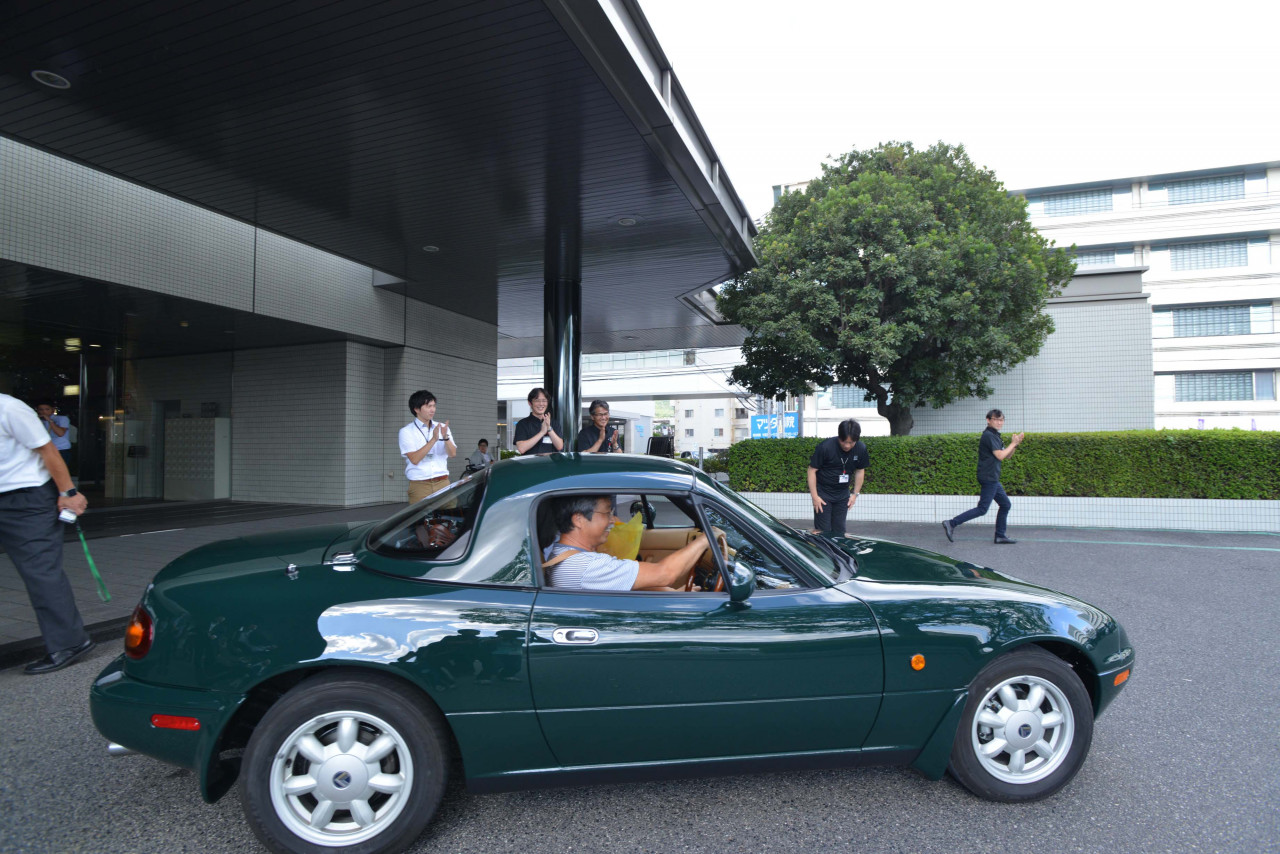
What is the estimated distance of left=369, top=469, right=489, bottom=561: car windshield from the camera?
244cm

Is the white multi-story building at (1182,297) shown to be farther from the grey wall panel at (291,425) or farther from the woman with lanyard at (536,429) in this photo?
the woman with lanyard at (536,429)

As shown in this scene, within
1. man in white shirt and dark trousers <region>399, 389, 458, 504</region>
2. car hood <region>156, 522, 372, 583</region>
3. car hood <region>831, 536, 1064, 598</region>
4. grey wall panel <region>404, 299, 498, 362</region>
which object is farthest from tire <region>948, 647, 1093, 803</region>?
grey wall panel <region>404, 299, 498, 362</region>

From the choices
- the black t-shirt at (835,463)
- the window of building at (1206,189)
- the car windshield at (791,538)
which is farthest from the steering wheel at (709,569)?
the window of building at (1206,189)

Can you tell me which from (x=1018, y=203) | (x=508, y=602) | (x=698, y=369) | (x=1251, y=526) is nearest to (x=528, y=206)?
(x=508, y=602)

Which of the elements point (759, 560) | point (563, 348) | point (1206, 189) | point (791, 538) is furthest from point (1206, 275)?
point (759, 560)

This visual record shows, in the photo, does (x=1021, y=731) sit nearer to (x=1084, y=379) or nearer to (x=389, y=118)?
(x=389, y=118)

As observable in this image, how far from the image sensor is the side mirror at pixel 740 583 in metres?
2.25

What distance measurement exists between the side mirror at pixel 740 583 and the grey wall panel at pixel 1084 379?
13.0 meters

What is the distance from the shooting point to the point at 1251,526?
9.51 metres

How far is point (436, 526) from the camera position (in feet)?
8.80

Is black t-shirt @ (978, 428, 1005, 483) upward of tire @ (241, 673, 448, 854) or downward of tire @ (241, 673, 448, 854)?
upward

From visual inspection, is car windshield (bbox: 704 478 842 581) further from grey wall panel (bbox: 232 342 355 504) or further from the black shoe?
grey wall panel (bbox: 232 342 355 504)

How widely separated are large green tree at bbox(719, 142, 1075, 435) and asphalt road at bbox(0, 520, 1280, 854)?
7774 mm

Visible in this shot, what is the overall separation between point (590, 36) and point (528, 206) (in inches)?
133
